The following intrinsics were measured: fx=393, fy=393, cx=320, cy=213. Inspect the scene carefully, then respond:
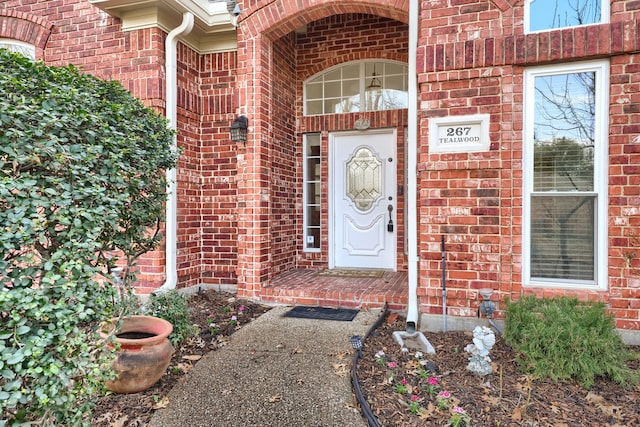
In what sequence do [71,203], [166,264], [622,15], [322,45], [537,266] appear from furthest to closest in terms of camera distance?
[322,45]
[166,264]
[537,266]
[622,15]
[71,203]

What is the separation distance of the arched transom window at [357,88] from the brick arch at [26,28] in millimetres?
3505

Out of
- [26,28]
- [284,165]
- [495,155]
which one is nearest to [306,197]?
[284,165]

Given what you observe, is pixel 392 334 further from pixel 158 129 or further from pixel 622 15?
pixel 622 15

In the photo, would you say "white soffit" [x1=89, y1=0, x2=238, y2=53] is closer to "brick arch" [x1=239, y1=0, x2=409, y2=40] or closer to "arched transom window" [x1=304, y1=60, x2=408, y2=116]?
"brick arch" [x1=239, y1=0, x2=409, y2=40]

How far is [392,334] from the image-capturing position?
3529mm

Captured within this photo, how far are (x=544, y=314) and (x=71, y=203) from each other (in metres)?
3.12

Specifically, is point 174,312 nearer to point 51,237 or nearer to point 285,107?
point 51,237

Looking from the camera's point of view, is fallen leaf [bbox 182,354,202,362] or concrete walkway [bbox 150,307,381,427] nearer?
concrete walkway [bbox 150,307,381,427]

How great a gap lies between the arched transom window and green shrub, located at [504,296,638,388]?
337 cm

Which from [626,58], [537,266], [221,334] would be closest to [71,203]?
[221,334]

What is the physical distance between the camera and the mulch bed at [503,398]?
7.33 feet

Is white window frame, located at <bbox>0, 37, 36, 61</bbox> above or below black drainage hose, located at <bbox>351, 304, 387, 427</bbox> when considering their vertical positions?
above

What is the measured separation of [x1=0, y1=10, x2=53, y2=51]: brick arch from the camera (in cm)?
516

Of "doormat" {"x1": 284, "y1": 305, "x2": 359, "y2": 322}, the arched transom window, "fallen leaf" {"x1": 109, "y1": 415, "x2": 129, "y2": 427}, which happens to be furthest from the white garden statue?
the arched transom window
